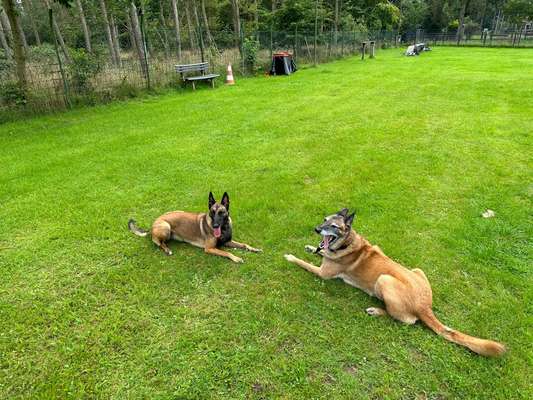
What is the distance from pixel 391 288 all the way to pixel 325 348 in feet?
2.89

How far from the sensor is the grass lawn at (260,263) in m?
2.96

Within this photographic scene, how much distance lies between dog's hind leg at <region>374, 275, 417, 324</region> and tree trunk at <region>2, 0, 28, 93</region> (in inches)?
510

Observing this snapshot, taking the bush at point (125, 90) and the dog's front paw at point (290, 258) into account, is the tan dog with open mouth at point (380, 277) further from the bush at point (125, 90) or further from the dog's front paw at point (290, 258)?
the bush at point (125, 90)

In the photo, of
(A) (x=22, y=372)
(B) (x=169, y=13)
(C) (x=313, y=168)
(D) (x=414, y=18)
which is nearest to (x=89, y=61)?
(C) (x=313, y=168)

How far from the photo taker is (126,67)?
14023 millimetres

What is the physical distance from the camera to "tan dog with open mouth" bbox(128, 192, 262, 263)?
14.3 feet

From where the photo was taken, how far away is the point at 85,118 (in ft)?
37.6

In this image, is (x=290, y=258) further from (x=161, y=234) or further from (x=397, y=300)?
(x=161, y=234)

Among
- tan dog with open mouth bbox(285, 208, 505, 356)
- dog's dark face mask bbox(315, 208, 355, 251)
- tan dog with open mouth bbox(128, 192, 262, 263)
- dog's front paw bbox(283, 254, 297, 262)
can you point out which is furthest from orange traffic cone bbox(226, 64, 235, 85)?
dog's dark face mask bbox(315, 208, 355, 251)

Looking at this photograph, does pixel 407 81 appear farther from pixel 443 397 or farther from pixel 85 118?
pixel 443 397

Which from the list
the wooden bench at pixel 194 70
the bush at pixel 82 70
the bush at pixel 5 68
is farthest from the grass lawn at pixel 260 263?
the wooden bench at pixel 194 70

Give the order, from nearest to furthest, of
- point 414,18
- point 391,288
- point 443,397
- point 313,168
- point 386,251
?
point 443,397 < point 391,288 < point 386,251 < point 313,168 < point 414,18

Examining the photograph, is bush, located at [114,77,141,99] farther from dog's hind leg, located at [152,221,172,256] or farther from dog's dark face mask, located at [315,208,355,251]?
dog's dark face mask, located at [315,208,355,251]

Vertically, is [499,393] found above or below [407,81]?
below
